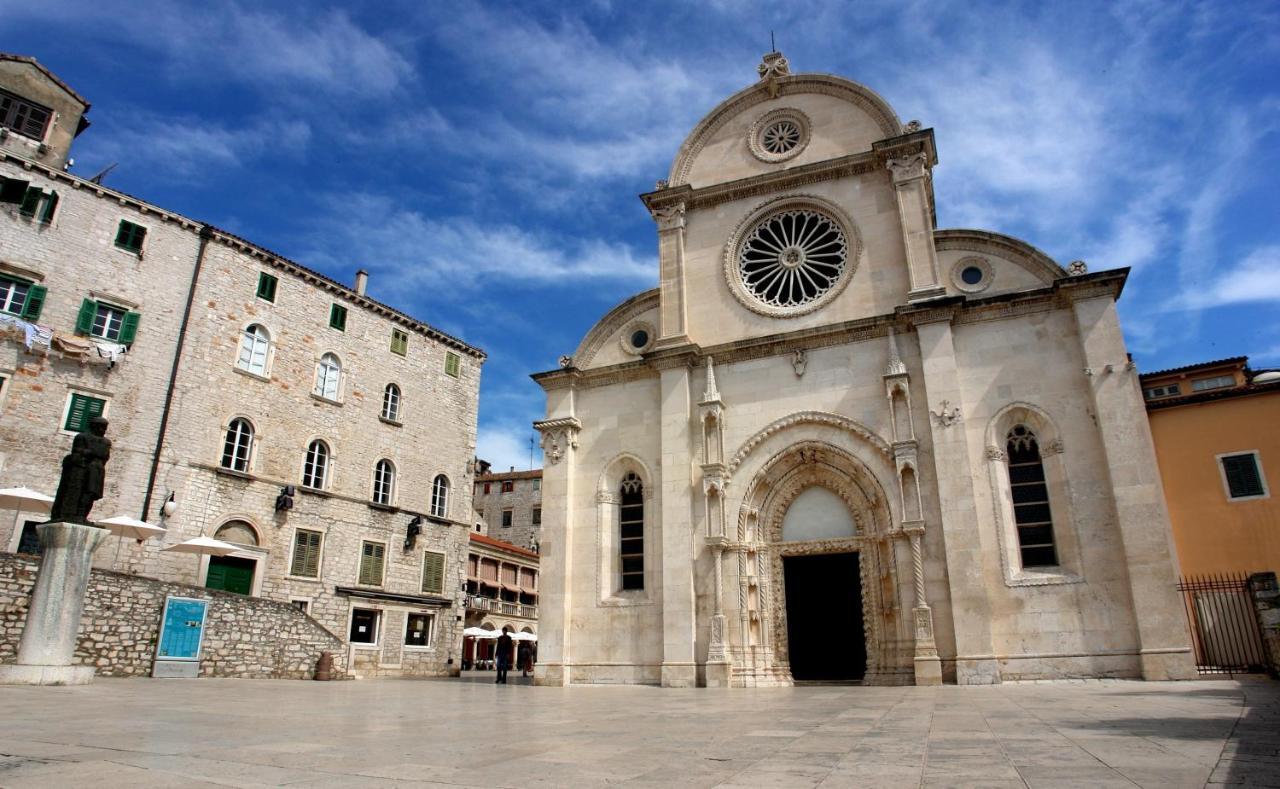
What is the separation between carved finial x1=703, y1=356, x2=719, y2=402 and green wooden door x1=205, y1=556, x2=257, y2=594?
52.5 feet

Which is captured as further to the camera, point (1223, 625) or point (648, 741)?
point (1223, 625)

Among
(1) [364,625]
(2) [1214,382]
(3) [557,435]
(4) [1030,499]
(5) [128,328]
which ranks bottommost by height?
(1) [364,625]

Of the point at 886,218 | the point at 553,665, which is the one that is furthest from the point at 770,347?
the point at 553,665

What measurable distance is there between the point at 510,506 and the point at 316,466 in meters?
38.4

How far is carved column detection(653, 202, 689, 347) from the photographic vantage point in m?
21.7

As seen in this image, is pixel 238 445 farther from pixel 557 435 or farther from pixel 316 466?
pixel 557 435

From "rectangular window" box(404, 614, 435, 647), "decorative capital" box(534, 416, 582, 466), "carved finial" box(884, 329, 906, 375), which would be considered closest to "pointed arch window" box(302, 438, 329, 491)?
"rectangular window" box(404, 614, 435, 647)

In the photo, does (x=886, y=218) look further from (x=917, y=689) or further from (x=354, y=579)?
(x=354, y=579)

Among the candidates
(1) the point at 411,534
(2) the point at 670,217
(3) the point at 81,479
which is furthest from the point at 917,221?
(1) the point at 411,534

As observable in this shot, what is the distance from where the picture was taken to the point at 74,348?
2238cm

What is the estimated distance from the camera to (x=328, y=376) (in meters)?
29.0

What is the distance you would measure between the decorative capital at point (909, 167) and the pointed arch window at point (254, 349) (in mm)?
21421

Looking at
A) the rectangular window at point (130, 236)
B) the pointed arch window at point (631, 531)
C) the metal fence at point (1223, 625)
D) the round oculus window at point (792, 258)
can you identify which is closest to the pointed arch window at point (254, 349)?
the rectangular window at point (130, 236)

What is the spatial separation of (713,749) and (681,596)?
1265 cm
